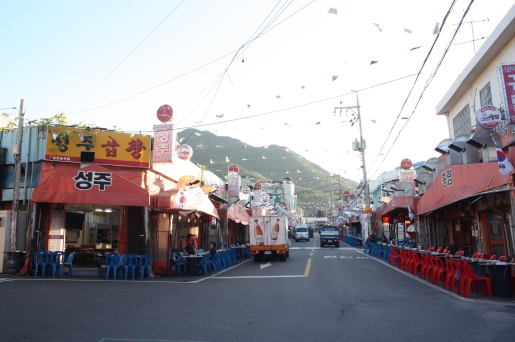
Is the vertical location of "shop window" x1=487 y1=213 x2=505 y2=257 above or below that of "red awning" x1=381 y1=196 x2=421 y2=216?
below

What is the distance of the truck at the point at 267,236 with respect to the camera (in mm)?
26038

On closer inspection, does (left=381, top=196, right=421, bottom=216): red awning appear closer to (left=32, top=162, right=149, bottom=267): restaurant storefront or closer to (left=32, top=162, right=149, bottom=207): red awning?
(left=32, top=162, right=149, bottom=267): restaurant storefront

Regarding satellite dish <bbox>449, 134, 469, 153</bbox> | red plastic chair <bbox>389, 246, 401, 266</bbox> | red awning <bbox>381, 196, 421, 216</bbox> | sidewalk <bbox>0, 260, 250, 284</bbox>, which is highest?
satellite dish <bbox>449, 134, 469, 153</bbox>

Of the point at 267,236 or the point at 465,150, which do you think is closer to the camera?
the point at 465,150

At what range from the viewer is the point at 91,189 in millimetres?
16203

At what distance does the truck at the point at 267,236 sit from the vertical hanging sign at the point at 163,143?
957 centimetres

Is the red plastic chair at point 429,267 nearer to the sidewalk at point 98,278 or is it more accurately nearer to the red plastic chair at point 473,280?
the red plastic chair at point 473,280

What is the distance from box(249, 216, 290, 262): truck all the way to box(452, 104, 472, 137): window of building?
11.2m

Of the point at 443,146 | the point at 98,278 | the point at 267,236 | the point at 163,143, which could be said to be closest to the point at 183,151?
the point at 163,143

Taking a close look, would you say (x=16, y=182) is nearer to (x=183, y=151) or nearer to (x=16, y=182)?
(x=16, y=182)

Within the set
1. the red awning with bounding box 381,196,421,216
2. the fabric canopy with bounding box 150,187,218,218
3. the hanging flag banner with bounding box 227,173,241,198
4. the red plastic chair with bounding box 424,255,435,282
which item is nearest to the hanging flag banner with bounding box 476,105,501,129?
the red plastic chair with bounding box 424,255,435,282

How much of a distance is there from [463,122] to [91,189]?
1749cm

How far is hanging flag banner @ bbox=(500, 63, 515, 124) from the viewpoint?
10672 millimetres

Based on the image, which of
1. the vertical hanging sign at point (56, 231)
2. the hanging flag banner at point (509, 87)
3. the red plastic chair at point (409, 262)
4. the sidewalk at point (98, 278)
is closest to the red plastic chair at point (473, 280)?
the hanging flag banner at point (509, 87)
